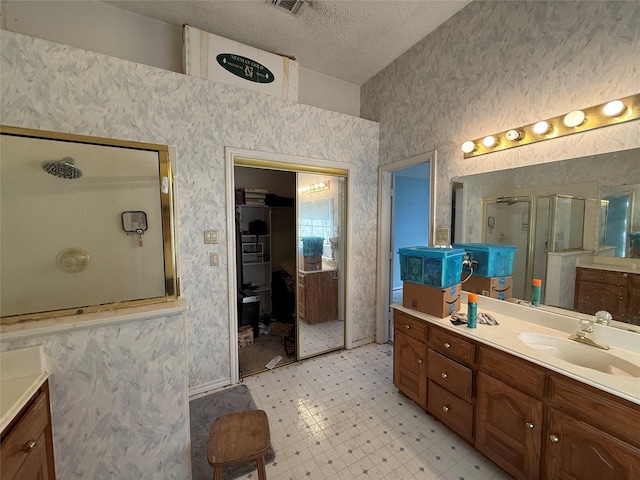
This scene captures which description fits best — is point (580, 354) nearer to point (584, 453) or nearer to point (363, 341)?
point (584, 453)

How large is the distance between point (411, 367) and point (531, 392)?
32.6 inches

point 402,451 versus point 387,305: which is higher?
point 387,305

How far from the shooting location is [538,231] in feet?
5.72

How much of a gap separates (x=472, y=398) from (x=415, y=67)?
2828 millimetres

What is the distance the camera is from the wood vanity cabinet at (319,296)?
2.89 m

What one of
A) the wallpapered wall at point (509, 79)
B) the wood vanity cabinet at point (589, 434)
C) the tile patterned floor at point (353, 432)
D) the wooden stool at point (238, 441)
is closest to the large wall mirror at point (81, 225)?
the wooden stool at point (238, 441)

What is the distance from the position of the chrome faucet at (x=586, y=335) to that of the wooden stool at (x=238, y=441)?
1.78 metres

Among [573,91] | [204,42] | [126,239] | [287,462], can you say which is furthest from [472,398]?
[204,42]

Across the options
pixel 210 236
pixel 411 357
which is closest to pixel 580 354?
pixel 411 357

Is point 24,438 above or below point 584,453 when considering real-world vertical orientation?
above

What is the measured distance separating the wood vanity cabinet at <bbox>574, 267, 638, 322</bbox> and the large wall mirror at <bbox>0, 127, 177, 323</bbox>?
239 cm

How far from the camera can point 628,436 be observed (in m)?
1.00

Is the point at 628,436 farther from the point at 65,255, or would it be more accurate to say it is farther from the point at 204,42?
the point at 204,42

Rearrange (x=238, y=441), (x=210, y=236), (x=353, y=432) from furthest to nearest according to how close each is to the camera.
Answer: (x=210, y=236) → (x=353, y=432) → (x=238, y=441)
